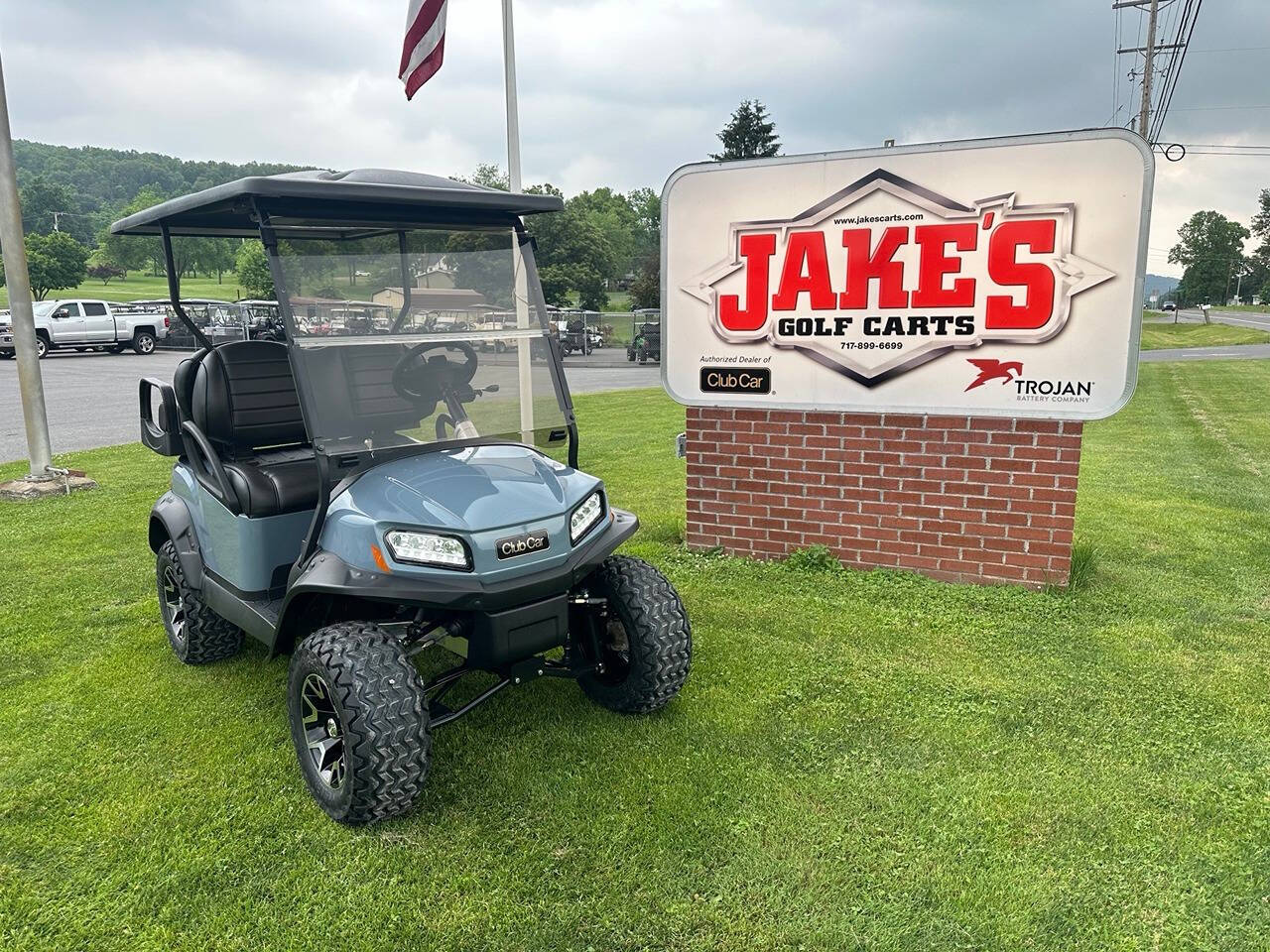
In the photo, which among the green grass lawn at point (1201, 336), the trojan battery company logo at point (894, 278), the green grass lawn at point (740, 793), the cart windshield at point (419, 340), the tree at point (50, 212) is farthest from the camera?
the tree at point (50, 212)

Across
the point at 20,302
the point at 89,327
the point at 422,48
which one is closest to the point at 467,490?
the point at 422,48

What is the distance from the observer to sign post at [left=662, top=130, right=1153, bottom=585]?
4.72m

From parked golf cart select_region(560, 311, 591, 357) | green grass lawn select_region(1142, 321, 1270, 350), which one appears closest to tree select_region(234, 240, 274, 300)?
parked golf cart select_region(560, 311, 591, 357)

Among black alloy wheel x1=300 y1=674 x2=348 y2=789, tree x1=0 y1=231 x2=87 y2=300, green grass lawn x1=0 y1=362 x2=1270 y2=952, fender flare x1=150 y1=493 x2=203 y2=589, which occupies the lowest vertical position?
green grass lawn x1=0 y1=362 x2=1270 y2=952

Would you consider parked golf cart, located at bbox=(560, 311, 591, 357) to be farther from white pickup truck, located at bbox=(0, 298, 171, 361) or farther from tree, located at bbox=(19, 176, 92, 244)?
tree, located at bbox=(19, 176, 92, 244)

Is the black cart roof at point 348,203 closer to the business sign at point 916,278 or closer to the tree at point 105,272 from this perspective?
the business sign at point 916,278

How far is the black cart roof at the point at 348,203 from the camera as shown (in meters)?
3.12

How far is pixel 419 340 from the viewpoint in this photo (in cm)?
349

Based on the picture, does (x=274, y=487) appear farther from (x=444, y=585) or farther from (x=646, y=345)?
(x=646, y=345)

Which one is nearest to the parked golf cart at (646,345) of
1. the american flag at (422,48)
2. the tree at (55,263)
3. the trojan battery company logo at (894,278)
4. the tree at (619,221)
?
the american flag at (422,48)

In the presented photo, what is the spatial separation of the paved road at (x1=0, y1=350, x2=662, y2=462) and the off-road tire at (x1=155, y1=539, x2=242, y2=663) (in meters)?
4.98

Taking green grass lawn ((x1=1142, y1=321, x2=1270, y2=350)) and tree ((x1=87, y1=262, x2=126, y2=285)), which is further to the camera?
tree ((x1=87, y1=262, x2=126, y2=285))

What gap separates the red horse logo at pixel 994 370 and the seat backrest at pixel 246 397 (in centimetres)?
364

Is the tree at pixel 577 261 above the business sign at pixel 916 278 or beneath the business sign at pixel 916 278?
above
